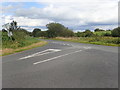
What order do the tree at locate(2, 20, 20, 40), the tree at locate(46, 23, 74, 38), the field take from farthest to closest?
the tree at locate(46, 23, 74, 38) → the tree at locate(2, 20, 20, 40) → the field

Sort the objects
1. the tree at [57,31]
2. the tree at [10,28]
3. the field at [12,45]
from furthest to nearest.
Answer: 1. the tree at [57,31]
2. the tree at [10,28]
3. the field at [12,45]

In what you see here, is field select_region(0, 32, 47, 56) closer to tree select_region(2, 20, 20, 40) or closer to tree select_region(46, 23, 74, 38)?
tree select_region(2, 20, 20, 40)

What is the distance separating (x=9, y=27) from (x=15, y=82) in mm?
20670

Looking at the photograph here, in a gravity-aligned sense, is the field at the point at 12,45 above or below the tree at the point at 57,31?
below

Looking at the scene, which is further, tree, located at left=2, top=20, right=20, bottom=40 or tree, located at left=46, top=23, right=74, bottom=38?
tree, located at left=46, top=23, right=74, bottom=38

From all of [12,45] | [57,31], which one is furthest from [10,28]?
[57,31]

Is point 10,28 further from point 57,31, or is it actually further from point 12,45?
point 57,31

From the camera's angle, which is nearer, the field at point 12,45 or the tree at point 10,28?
the field at point 12,45

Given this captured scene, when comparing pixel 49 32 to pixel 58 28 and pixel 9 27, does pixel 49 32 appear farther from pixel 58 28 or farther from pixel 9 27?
pixel 9 27

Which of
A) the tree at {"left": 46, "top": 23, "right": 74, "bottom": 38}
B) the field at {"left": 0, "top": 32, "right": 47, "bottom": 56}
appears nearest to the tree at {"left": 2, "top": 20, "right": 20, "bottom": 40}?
the field at {"left": 0, "top": 32, "right": 47, "bottom": 56}

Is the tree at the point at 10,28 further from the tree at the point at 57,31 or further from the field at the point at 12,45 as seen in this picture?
the tree at the point at 57,31

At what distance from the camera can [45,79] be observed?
508 cm

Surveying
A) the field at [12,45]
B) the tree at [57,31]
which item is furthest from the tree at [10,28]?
the tree at [57,31]

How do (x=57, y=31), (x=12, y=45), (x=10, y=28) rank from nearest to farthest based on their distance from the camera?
1. (x=12, y=45)
2. (x=10, y=28)
3. (x=57, y=31)
